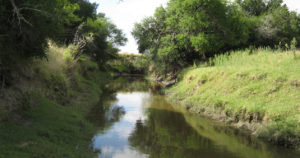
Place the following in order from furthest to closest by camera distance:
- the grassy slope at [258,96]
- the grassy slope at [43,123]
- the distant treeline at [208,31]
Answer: the distant treeline at [208,31] → the grassy slope at [258,96] → the grassy slope at [43,123]

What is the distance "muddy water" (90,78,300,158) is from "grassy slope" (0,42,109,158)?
0.76 metres

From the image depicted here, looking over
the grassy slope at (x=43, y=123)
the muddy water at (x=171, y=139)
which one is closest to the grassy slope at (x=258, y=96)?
the muddy water at (x=171, y=139)

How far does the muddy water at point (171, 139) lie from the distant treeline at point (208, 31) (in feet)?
37.3

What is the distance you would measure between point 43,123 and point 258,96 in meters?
8.79

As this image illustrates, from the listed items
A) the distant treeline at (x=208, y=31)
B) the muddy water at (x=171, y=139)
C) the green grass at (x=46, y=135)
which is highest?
the distant treeline at (x=208, y=31)

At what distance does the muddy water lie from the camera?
7.48 m

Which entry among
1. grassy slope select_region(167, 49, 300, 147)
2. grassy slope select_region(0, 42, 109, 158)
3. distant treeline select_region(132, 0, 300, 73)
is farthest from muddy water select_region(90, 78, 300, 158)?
distant treeline select_region(132, 0, 300, 73)

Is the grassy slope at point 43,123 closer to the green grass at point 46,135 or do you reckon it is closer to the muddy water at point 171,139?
the green grass at point 46,135

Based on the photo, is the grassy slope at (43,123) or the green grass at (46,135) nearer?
the green grass at (46,135)

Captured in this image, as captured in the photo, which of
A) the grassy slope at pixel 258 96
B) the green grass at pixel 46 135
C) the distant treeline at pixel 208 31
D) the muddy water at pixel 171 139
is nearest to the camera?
the green grass at pixel 46 135

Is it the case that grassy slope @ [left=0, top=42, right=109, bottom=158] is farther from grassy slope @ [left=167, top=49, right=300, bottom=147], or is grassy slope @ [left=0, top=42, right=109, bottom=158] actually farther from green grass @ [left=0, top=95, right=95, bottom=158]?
grassy slope @ [left=167, top=49, right=300, bottom=147]

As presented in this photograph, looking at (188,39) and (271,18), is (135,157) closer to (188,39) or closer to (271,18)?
(188,39)

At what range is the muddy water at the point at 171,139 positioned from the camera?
7477 mm

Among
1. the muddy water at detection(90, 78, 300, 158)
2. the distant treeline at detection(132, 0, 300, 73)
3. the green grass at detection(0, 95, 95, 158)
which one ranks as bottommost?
the muddy water at detection(90, 78, 300, 158)
